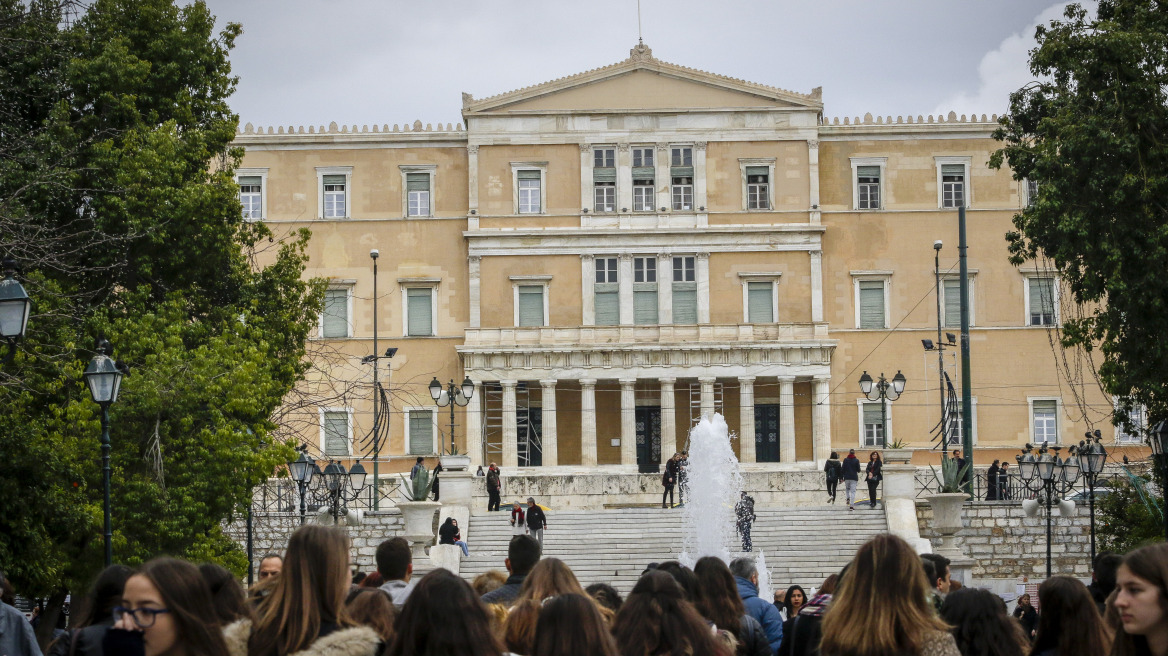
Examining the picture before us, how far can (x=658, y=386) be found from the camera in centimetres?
4606

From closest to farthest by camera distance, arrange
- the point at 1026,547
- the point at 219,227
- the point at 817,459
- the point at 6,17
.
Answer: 1. the point at 6,17
2. the point at 219,227
3. the point at 1026,547
4. the point at 817,459

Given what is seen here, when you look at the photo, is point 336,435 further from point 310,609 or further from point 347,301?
point 310,609

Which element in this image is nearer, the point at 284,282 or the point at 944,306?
the point at 284,282

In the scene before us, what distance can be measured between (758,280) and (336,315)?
13.1 metres

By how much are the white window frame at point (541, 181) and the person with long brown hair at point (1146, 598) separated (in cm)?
4129

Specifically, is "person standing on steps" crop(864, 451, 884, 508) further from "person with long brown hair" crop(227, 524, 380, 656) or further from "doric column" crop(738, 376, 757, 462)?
"person with long brown hair" crop(227, 524, 380, 656)

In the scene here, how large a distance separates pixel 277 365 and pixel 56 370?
16.8 feet

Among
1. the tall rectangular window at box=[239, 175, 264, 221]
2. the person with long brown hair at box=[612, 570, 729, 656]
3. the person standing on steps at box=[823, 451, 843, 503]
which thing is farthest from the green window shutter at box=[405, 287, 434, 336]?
the person with long brown hair at box=[612, 570, 729, 656]

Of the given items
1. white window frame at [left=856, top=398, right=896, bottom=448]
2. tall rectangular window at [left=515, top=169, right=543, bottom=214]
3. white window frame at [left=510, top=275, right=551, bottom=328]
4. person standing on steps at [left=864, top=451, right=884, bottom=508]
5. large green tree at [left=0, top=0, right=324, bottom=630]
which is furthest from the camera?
tall rectangular window at [left=515, top=169, right=543, bottom=214]

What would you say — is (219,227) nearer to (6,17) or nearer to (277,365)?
(277,365)

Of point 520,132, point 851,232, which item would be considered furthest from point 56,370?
point 851,232

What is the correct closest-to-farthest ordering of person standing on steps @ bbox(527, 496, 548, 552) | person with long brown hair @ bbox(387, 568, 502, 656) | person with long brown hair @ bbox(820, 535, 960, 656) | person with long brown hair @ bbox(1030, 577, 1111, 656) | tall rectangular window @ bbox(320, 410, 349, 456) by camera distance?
1. person with long brown hair @ bbox(387, 568, 502, 656)
2. person with long brown hair @ bbox(820, 535, 960, 656)
3. person with long brown hair @ bbox(1030, 577, 1111, 656)
4. person standing on steps @ bbox(527, 496, 548, 552)
5. tall rectangular window @ bbox(320, 410, 349, 456)

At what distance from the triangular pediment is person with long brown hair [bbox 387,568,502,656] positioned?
135ft

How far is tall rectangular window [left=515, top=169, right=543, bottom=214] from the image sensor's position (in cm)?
4647
